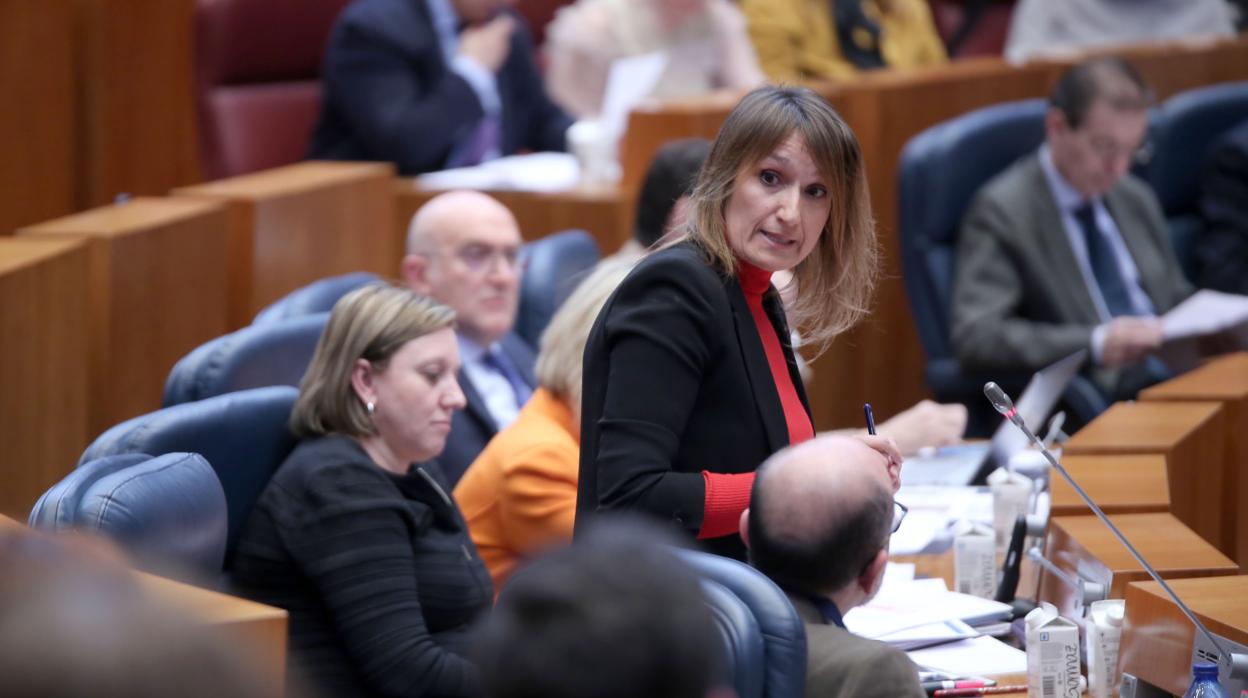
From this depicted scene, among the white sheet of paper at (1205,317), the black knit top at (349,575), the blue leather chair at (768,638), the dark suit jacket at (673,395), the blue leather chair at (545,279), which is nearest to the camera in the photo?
the blue leather chair at (768,638)

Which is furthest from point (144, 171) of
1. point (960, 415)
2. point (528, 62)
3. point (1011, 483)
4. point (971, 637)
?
point (971, 637)

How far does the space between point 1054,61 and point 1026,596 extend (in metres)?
2.74

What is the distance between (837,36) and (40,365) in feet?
10.3

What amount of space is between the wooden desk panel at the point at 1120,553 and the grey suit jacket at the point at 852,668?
61 centimetres

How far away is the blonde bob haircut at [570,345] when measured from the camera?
2.37 m

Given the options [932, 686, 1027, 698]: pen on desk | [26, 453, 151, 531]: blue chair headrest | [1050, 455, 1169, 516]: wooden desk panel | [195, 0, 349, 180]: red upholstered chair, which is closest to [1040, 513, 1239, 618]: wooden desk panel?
[1050, 455, 1169, 516]: wooden desk panel

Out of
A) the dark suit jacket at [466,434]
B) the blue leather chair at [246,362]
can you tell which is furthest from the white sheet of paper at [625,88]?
the blue leather chair at [246,362]

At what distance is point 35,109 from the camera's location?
3.88 metres

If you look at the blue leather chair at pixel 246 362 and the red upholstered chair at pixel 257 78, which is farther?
the red upholstered chair at pixel 257 78

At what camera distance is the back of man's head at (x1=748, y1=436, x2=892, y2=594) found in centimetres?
143

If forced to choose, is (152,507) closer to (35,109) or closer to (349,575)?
(349,575)

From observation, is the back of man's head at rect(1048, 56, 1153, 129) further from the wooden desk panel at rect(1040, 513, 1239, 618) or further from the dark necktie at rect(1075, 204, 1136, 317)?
the wooden desk panel at rect(1040, 513, 1239, 618)

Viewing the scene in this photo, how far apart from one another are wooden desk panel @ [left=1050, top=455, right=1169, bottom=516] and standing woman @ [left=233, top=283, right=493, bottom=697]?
2.60 ft

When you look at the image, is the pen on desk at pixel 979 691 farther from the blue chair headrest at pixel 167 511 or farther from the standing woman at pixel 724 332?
the blue chair headrest at pixel 167 511
